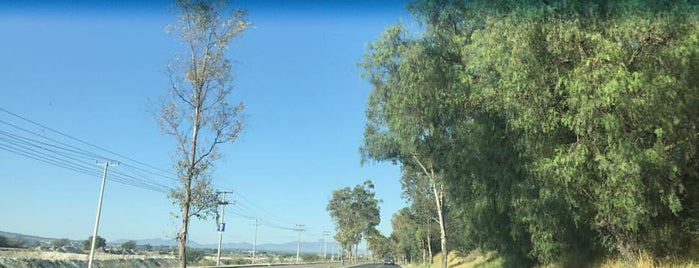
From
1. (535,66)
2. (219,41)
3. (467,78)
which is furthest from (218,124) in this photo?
(535,66)

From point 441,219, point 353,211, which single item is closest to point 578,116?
point 441,219

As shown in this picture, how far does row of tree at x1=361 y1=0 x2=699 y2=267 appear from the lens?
37.0ft

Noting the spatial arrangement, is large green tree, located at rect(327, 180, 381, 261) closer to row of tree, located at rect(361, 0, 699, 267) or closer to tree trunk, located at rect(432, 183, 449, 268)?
tree trunk, located at rect(432, 183, 449, 268)

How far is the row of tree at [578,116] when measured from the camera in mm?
11266

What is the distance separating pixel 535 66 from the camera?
40.6 ft

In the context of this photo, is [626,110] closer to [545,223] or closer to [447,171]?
[545,223]

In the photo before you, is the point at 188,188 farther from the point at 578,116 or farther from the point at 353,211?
the point at 353,211

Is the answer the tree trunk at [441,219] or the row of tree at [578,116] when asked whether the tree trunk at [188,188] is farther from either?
the tree trunk at [441,219]

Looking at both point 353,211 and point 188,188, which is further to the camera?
point 353,211

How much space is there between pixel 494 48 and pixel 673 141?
13.9 ft

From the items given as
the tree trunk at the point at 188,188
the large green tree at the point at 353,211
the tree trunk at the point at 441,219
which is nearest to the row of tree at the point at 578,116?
the tree trunk at the point at 188,188

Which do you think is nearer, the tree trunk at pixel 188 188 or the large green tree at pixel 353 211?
the tree trunk at pixel 188 188

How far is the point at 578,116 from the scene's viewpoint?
38.5 ft

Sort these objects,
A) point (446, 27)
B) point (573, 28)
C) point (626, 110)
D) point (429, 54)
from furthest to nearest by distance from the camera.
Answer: point (446, 27) → point (429, 54) → point (573, 28) → point (626, 110)
